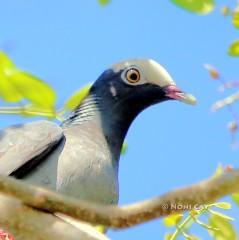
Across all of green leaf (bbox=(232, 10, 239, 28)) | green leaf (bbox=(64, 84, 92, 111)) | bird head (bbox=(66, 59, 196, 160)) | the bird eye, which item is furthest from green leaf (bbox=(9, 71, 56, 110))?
the bird eye

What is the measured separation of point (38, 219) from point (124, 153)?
163cm

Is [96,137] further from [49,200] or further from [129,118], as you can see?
[49,200]

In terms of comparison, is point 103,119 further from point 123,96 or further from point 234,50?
point 234,50

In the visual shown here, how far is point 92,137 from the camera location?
10.0 ft

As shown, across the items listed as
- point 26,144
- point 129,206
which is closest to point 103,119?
point 26,144

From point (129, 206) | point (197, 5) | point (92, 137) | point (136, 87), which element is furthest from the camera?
point (136, 87)

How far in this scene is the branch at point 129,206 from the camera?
4.19 ft

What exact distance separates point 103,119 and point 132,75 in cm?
24

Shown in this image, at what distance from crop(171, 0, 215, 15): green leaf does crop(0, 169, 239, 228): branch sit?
2.72 feet

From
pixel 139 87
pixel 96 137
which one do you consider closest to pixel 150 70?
pixel 139 87

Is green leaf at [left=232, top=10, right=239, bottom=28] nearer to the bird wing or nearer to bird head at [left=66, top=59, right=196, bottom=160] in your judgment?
bird head at [left=66, top=59, right=196, bottom=160]

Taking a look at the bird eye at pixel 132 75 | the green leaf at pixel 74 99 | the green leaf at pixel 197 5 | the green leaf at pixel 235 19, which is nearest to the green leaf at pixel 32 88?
the green leaf at pixel 74 99

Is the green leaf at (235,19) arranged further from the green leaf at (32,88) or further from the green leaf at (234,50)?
the green leaf at (32,88)

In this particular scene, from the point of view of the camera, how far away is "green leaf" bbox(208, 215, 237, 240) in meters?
2.33
